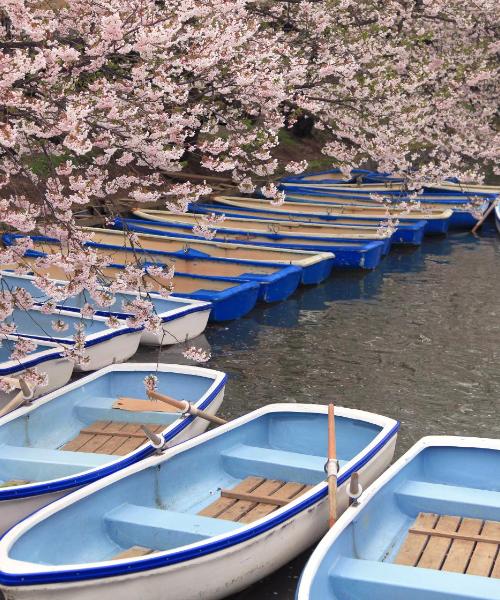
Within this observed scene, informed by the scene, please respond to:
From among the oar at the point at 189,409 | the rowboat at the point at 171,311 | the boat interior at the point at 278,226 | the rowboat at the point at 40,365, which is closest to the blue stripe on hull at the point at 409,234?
the boat interior at the point at 278,226

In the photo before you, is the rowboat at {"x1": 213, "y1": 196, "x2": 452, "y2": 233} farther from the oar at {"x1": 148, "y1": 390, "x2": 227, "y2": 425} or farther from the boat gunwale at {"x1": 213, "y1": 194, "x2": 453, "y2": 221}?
the oar at {"x1": 148, "y1": 390, "x2": 227, "y2": 425}

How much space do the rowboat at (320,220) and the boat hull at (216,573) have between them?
14.8m

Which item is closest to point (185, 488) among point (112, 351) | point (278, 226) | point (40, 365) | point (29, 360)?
point (29, 360)

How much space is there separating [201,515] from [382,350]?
7.81 meters

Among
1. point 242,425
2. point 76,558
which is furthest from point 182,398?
point 76,558

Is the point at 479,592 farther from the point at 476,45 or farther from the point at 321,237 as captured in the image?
the point at 476,45

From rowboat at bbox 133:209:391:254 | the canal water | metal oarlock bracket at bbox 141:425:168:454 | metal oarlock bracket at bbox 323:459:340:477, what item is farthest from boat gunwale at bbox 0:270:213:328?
metal oarlock bracket at bbox 323:459:340:477

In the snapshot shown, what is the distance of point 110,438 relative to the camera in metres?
10.9

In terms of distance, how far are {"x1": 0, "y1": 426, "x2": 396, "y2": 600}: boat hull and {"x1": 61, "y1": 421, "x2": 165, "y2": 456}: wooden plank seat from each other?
2375 millimetres

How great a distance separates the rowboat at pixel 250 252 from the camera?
66.0 ft

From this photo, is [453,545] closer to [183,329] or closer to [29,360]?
[29,360]

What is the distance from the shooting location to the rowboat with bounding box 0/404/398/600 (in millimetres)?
7562

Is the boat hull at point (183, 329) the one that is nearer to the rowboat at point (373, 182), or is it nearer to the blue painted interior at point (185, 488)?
the blue painted interior at point (185, 488)

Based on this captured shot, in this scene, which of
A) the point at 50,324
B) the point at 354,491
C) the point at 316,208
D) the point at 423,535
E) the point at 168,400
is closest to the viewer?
the point at 354,491
